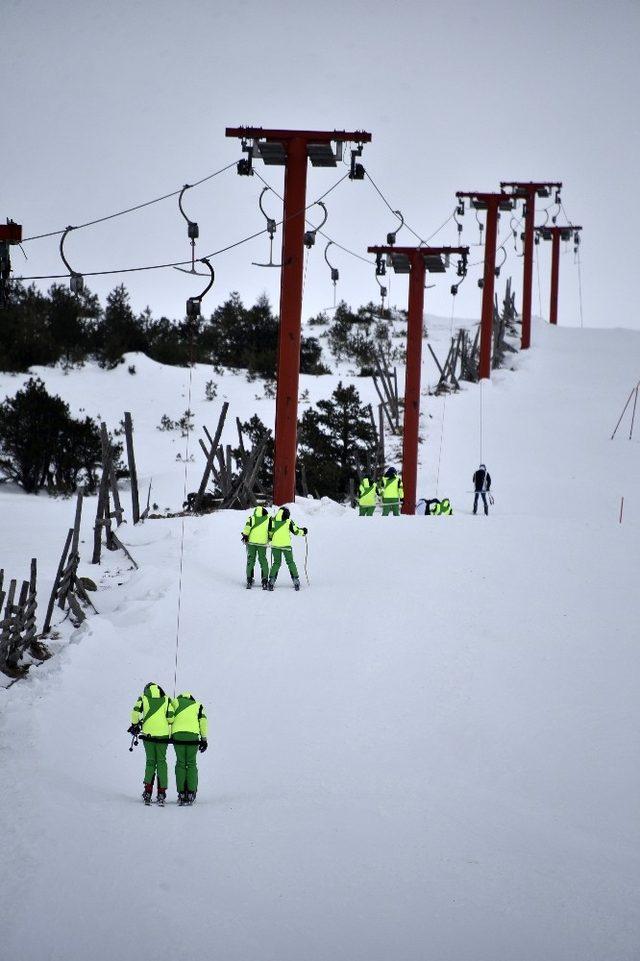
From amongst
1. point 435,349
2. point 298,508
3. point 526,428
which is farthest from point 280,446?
point 435,349

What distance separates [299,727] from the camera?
10961 millimetres

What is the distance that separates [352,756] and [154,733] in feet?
7.04

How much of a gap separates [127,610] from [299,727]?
178 inches

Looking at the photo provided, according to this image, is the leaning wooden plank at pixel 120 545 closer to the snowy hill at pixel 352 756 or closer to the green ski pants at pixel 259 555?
the snowy hill at pixel 352 756

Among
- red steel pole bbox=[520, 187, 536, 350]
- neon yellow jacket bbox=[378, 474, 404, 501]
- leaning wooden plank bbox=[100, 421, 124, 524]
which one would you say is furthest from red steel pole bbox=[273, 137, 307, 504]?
red steel pole bbox=[520, 187, 536, 350]

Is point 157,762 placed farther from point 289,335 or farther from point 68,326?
point 68,326

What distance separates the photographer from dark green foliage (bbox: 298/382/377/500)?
103 feet

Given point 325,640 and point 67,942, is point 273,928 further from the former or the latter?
point 325,640

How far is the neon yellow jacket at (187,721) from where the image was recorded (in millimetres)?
9109

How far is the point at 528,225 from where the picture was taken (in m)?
45.5

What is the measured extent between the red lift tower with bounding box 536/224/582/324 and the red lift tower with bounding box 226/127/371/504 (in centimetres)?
3178

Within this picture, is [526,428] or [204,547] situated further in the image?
[526,428]

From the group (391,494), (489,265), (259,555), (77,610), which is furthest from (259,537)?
(489,265)

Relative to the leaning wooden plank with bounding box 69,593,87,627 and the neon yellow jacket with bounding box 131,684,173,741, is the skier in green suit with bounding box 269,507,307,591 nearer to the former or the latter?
the leaning wooden plank with bounding box 69,593,87,627
